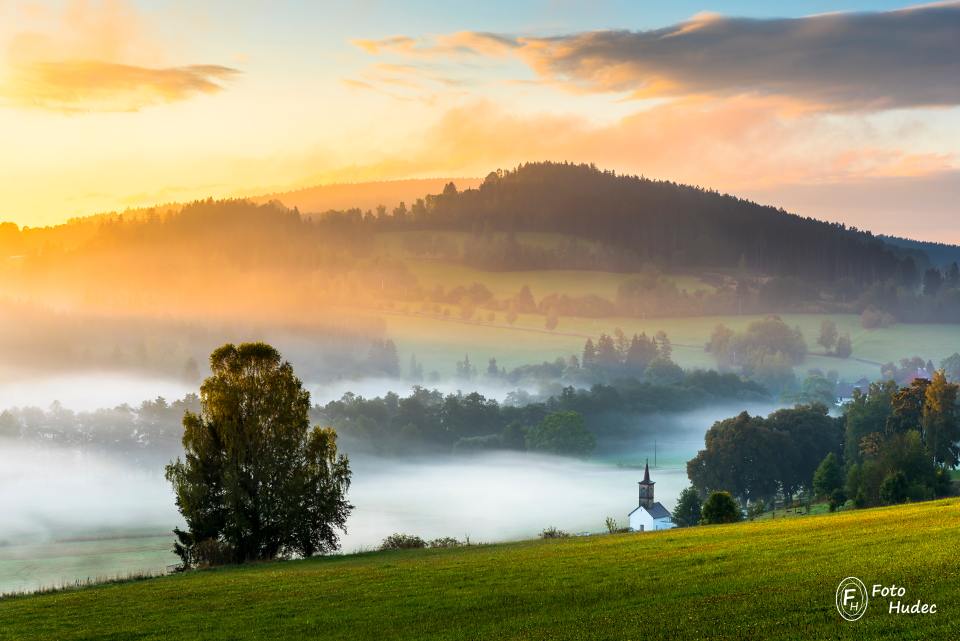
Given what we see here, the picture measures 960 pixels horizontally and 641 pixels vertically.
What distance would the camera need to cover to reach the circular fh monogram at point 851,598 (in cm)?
2553

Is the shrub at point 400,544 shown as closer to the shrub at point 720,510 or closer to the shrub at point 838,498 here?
the shrub at point 720,510

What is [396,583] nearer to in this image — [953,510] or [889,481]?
[953,510]

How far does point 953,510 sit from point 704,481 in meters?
101

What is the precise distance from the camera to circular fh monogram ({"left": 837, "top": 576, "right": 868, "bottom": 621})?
25.5 meters

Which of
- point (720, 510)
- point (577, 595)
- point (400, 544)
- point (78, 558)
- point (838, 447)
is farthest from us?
point (838, 447)

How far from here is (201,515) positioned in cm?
5753

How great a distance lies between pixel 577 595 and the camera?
108ft

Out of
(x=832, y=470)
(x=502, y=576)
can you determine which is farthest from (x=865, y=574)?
(x=832, y=470)

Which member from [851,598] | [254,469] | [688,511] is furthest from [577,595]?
[688,511]

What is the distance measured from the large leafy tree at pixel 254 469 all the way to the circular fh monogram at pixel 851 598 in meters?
37.1

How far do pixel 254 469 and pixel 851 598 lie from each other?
39.7 m

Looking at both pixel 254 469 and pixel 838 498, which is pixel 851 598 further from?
pixel 838 498

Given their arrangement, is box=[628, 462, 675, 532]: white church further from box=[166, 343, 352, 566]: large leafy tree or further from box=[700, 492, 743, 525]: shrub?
box=[166, 343, 352, 566]: large leafy tree

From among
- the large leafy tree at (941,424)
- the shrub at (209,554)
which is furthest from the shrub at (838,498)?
the shrub at (209,554)
